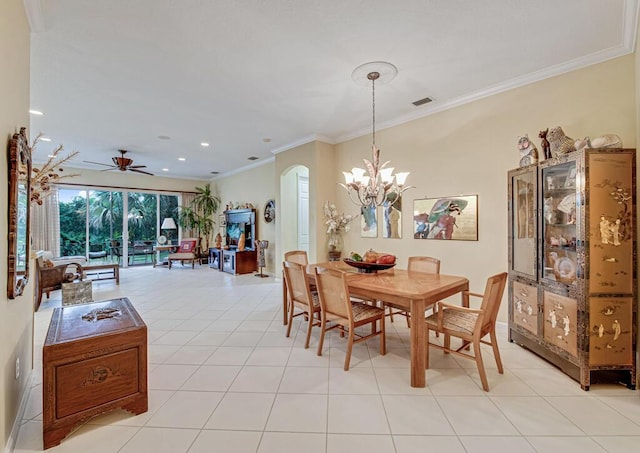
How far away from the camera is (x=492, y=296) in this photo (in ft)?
7.57

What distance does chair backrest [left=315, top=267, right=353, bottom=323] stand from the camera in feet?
8.47

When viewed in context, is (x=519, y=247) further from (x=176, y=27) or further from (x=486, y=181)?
(x=176, y=27)

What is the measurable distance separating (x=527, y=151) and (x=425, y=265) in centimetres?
164

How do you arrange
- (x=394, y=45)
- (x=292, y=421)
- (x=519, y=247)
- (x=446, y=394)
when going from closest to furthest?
1. (x=292, y=421)
2. (x=446, y=394)
3. (x=394, y=45)
4. (x=519, y=247)

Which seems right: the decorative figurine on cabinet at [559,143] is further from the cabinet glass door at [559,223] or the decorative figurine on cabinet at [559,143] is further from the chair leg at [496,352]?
the chair leg at [496,352]

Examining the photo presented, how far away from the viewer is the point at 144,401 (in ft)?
6.56

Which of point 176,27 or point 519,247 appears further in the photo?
point 519,247

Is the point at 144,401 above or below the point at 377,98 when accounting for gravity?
below

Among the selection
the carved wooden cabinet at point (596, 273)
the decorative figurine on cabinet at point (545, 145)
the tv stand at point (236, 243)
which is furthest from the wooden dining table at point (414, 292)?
the tv stand at point (236, 243)

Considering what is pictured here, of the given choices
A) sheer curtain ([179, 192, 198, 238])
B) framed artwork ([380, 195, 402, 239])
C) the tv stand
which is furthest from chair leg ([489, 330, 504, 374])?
sheer curtain ([179, 192, 198, 238])

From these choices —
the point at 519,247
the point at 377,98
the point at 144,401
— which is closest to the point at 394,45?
the point at 377,98

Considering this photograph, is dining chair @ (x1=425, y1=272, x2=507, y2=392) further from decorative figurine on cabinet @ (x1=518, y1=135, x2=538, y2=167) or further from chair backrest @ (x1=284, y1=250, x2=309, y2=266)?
chair backrest @ (x1=284, y1=250, x2=309, y2=266)

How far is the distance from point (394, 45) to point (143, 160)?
690 cm

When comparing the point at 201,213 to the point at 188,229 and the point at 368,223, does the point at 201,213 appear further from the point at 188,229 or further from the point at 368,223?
the point at 368,223
